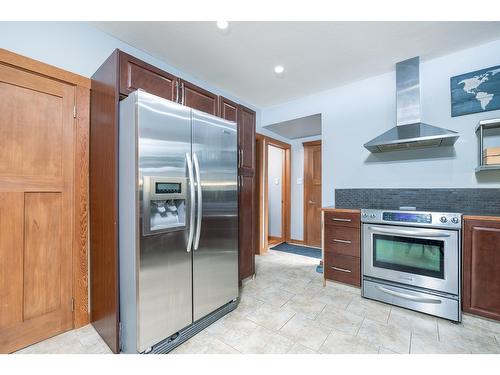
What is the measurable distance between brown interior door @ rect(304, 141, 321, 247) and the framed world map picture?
2.11m

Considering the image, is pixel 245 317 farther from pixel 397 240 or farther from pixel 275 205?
pixel 275 205

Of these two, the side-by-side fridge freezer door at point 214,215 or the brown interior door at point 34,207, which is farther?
the side-by-side fridge freezer door at point 214,215

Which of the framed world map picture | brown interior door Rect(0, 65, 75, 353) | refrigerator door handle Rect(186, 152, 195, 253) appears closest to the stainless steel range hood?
the framed world map picture

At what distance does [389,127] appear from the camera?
8.83 feet

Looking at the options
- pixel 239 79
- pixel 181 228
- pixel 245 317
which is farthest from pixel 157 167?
pixel 239 79

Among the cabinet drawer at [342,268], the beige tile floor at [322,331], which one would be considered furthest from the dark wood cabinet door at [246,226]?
the cabinet drawer at [342,268]

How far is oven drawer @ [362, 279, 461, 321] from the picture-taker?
1.86 meters

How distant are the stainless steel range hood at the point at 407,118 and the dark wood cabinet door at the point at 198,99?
1800mm

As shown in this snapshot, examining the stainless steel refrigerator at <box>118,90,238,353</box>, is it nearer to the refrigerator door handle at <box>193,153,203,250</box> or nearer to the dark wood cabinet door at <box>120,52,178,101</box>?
the refrigerator door handle at <box>193,153,203,250</box>

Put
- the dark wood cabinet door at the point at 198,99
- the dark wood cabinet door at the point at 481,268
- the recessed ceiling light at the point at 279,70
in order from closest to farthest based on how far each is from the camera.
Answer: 1. the dark wood cabinet door at the point at 481,268
2. the dark wood cabinet door at the point at 198,99
3. the recessed ceiling light at the point at 279,70

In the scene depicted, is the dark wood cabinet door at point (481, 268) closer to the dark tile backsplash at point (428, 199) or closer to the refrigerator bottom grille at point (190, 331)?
the dark tile backsplash at point (428, 199)

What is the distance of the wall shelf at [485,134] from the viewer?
194cm

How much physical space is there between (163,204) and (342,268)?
2.06 m

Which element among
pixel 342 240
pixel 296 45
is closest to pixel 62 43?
pixel 296 45
